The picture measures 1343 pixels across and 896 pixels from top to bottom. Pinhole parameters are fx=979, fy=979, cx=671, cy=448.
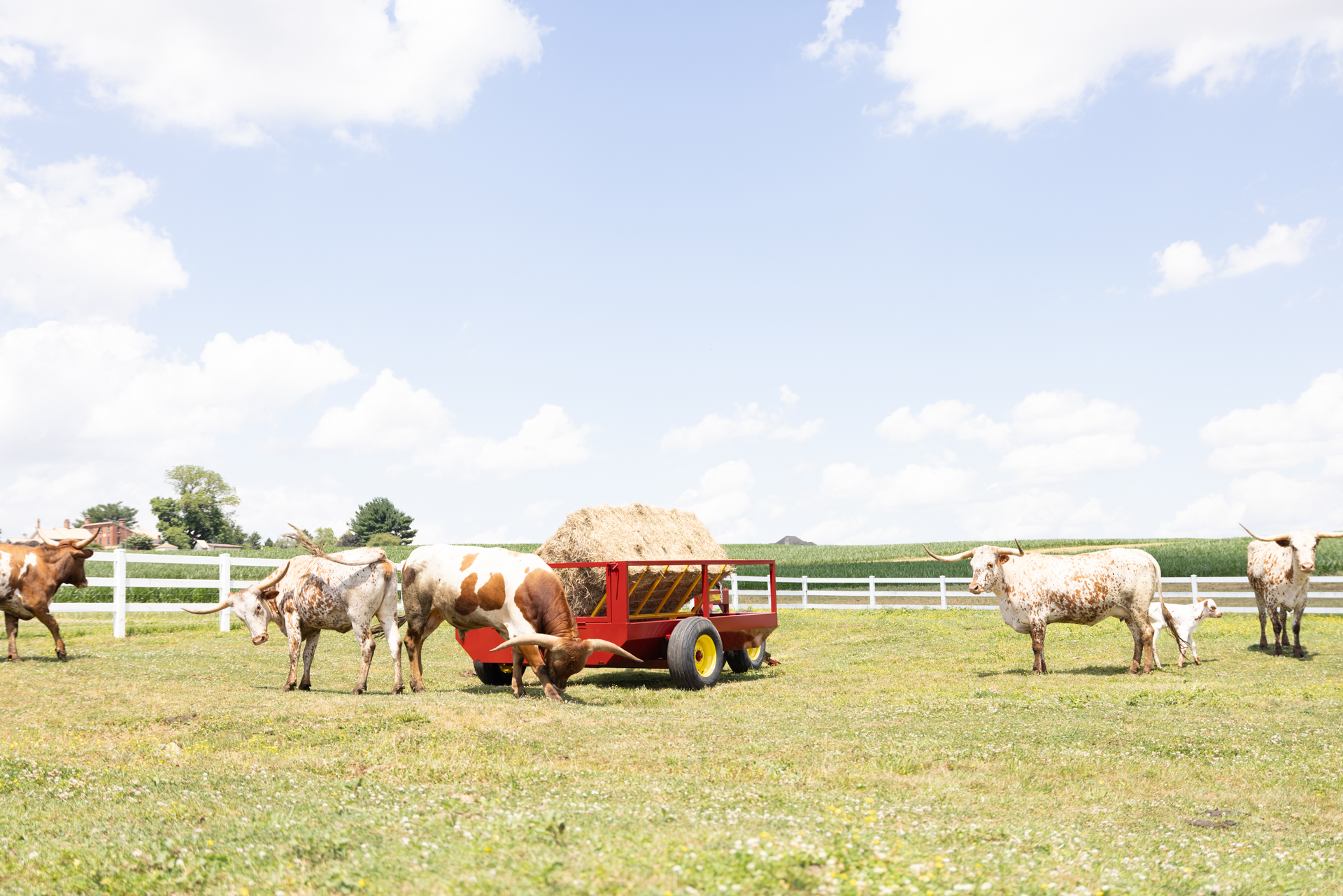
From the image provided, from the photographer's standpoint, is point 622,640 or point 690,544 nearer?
point 622,640

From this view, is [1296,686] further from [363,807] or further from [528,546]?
[528,546]

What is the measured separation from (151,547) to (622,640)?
9127 centimetres

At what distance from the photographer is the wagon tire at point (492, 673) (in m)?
13.7

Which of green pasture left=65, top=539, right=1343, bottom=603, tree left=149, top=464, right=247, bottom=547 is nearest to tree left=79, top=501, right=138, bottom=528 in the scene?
tree left=149, top=464, right=247, bottom=547

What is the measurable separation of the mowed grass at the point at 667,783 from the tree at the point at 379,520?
Result: 9422 centimetres

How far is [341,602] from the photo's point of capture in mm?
12430

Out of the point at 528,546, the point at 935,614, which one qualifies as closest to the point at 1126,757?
the point at 935,614

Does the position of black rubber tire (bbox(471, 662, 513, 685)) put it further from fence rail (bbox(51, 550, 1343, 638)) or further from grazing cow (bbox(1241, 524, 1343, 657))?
grazing cow (bbox(1241, 524, 1343, 657))

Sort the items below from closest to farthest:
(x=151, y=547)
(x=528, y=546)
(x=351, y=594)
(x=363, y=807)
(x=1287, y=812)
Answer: (x=363, y=807) < (x=1287, y=812) < (x=351, y=594) < (x=528, y=546) < (x=151, y=547)

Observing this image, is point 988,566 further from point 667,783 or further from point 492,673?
point 667,783

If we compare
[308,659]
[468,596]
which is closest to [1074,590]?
[468,596]

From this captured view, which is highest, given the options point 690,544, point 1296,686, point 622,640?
point 690,544

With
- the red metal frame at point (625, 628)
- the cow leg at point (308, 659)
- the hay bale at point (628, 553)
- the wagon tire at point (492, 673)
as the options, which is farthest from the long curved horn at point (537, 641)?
the cow leg at point (308, 659)

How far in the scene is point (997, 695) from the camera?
12.9 meters
